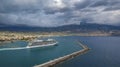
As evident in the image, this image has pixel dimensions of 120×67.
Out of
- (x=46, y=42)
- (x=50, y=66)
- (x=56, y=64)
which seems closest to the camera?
(x=50, y=66)

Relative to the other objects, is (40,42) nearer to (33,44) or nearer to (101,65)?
(33,44)

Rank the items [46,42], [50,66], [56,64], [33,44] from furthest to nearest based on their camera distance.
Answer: [46,42]
[33,44]
[56,64]
[50,66]

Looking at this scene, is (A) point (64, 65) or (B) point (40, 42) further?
(B) point (40, 42)

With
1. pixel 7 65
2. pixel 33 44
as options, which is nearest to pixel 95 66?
pixel 7 65

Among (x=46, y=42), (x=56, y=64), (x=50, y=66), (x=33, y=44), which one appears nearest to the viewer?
(x=50, y=66)

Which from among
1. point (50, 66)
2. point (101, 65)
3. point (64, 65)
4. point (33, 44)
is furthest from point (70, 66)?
point (33, 44)

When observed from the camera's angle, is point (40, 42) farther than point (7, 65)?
Yes

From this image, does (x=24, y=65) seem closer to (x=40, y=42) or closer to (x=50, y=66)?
(x=50, y=66)

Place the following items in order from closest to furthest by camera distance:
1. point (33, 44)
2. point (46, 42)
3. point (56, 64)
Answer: point (56, 64) → point (33, 44) → point (46, 42)
